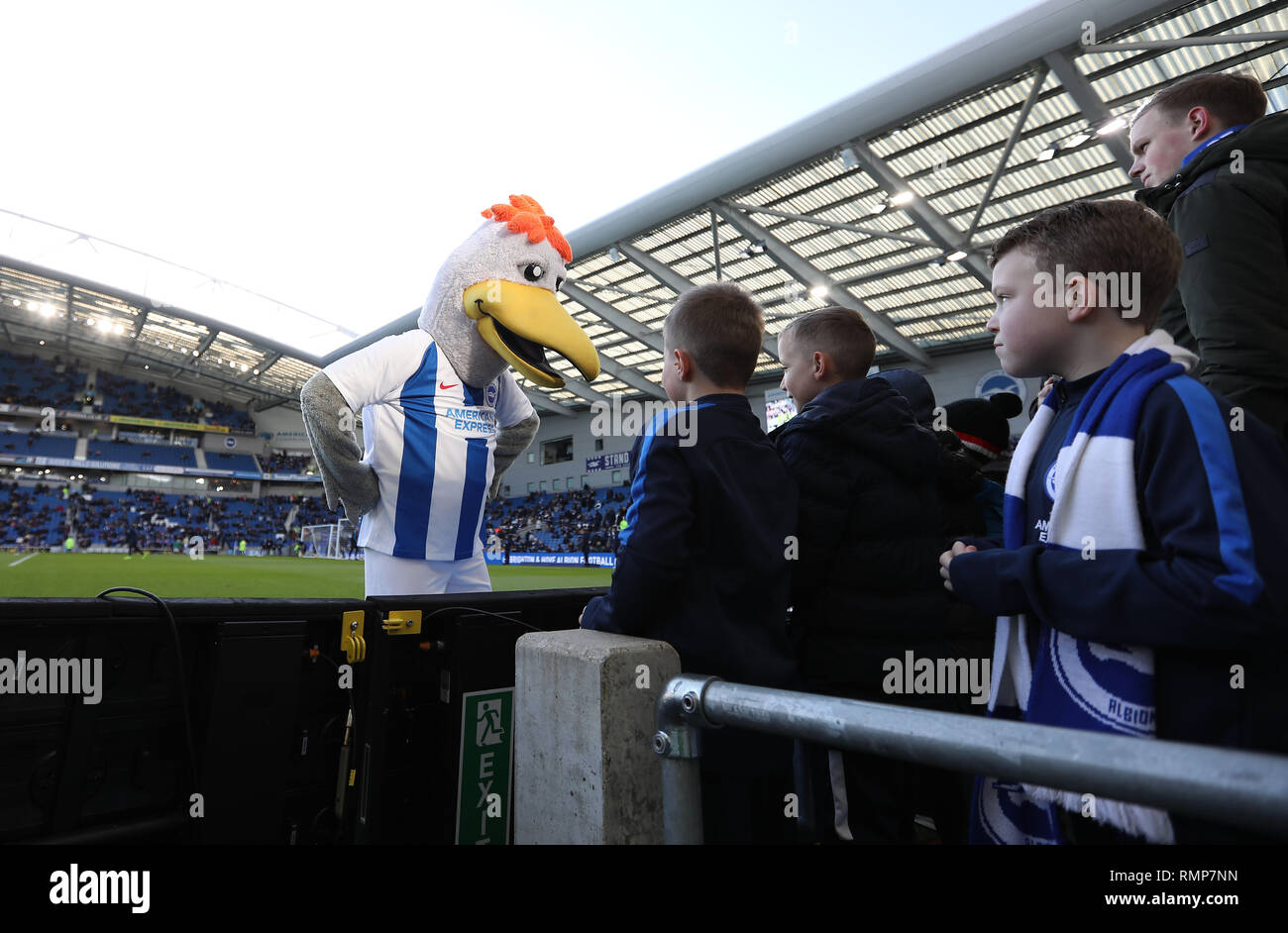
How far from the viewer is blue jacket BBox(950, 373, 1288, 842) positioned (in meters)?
0.87

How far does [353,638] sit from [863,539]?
133 cm

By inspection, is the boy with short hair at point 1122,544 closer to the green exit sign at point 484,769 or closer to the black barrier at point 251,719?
the green exit sign at point 484,769

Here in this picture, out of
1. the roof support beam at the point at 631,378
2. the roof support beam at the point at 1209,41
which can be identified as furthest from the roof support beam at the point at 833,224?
the roof support beam at the point at 631,378

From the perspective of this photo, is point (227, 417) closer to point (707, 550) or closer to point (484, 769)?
point (484, 769)

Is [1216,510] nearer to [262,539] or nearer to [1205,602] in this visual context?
[1205,602]

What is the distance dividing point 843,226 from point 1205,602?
14128 millimetres

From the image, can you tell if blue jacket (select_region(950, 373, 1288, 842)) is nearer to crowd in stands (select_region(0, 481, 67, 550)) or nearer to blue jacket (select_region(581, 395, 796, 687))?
blue jacket (select_region(581, 395, 796, 687))

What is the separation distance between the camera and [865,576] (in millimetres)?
1735

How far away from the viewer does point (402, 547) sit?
232cm

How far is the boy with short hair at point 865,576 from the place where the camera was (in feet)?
5.57

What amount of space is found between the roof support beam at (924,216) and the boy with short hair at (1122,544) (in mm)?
12308

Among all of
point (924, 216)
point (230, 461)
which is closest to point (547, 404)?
point (924, 216)

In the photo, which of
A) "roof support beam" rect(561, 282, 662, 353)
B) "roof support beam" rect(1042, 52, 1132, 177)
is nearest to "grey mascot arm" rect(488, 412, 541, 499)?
"roof support beam" rect(1042, 52, 1132, 177)
